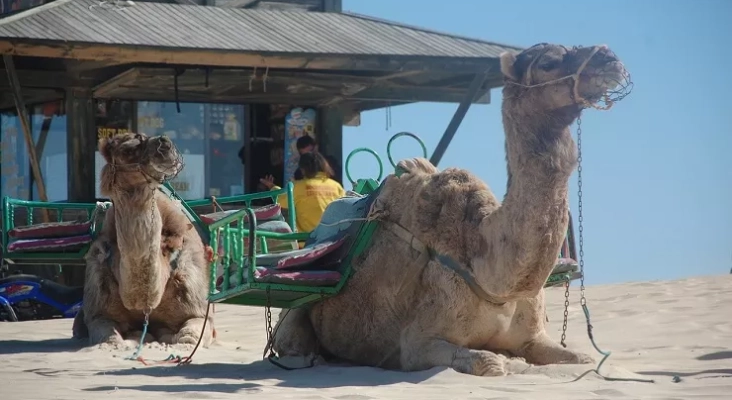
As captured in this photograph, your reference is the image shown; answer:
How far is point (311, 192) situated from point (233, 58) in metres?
3.18

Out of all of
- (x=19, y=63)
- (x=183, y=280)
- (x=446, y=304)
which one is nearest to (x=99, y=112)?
(x=19, y=63)

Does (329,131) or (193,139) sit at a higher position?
(329,131)

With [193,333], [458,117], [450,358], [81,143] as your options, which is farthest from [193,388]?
[458,117]

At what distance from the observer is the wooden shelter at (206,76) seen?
1512 centimetres

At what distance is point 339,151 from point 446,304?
10415mm

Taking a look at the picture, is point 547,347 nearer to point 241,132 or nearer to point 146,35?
point 146,35

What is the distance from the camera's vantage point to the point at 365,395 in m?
6.90

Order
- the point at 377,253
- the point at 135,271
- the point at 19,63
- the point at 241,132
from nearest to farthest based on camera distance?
the point at 377,253, the point at 135,271, the point at 19,63, the point at 241,132

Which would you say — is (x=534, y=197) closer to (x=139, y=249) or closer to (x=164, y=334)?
(x=139, y=249)

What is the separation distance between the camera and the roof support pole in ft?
55.3

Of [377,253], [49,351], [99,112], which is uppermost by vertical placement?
[99,112]

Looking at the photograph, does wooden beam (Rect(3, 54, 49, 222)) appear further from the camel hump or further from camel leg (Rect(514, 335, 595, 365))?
camel leg (Rect(514, 335, 595, 365))

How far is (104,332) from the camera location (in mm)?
10570

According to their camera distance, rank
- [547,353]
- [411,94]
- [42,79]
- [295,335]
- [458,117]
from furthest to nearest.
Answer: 1. [411,94]
2. [458,117]
3. [42,79]
4. [295,335]
5. [547,353]
